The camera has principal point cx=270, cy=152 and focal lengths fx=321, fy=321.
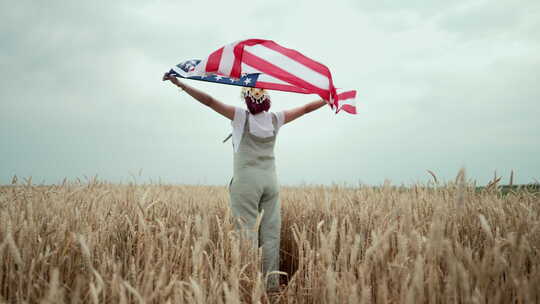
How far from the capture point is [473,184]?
358cm

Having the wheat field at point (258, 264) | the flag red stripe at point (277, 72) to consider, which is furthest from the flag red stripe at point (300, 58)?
the wheat field at point (258, 264)

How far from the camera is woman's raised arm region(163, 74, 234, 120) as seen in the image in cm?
250

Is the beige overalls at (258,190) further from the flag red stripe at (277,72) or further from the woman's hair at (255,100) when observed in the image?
the flag red stripe at (277,72)

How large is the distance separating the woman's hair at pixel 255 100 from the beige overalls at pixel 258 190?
0.31 feet

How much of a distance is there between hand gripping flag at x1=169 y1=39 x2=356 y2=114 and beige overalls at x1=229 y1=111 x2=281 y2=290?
38cm

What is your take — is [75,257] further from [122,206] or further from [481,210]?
[481,210]

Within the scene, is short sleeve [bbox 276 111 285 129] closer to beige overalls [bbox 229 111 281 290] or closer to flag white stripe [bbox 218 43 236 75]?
beige overalls [bbox 229 111 281 290]

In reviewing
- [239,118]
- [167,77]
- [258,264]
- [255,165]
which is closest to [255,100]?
[239,118]

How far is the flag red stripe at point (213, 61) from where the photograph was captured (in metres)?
2.62

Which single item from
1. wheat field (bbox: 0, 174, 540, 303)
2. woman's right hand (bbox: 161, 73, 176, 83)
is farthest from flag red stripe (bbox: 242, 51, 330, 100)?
wheat field (bbox: 0, 174, 540, 303)

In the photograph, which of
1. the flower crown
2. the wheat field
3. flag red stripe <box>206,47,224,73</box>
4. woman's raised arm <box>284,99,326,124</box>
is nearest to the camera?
the wheat field

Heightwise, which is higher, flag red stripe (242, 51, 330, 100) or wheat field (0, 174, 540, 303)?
flag red stripe (242, 51, 330, 100)

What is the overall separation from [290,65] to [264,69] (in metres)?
0.24

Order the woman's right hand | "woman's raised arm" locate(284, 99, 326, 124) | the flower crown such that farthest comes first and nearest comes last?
1. "woman's raised arm" locate(284, 99, 326, 124)
2. the flower crown
3. the woman's right hand
